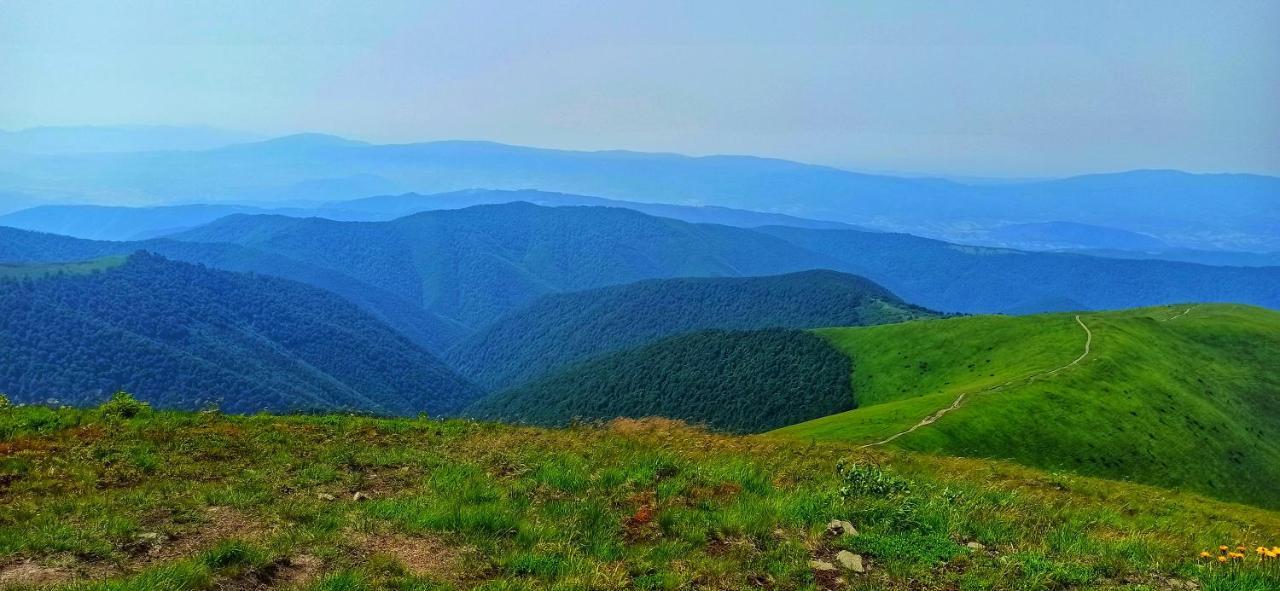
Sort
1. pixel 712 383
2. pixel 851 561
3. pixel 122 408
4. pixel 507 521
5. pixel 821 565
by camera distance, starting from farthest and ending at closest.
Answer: pixel 712 383, pixel 122 408, pixel 507 521, pixel 851 561, pixel 821 565

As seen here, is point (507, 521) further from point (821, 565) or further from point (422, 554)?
point (821, 565)

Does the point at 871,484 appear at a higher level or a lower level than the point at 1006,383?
higher

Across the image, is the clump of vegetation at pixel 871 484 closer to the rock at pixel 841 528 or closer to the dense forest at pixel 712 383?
the rock at pixel 841 528

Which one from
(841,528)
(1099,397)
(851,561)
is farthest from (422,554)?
(1099,397)

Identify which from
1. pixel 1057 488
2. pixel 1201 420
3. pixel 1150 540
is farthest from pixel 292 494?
pixel 1201 420

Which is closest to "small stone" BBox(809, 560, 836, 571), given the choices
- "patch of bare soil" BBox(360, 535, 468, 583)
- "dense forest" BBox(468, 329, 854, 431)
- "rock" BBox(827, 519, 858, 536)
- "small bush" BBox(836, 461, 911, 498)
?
"rock" BBox(827, 519, 858, 536)

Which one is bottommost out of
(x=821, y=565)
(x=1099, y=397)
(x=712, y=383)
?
(x=712, y=383)

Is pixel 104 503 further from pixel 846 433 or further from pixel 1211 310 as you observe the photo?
pixel 1211 310
